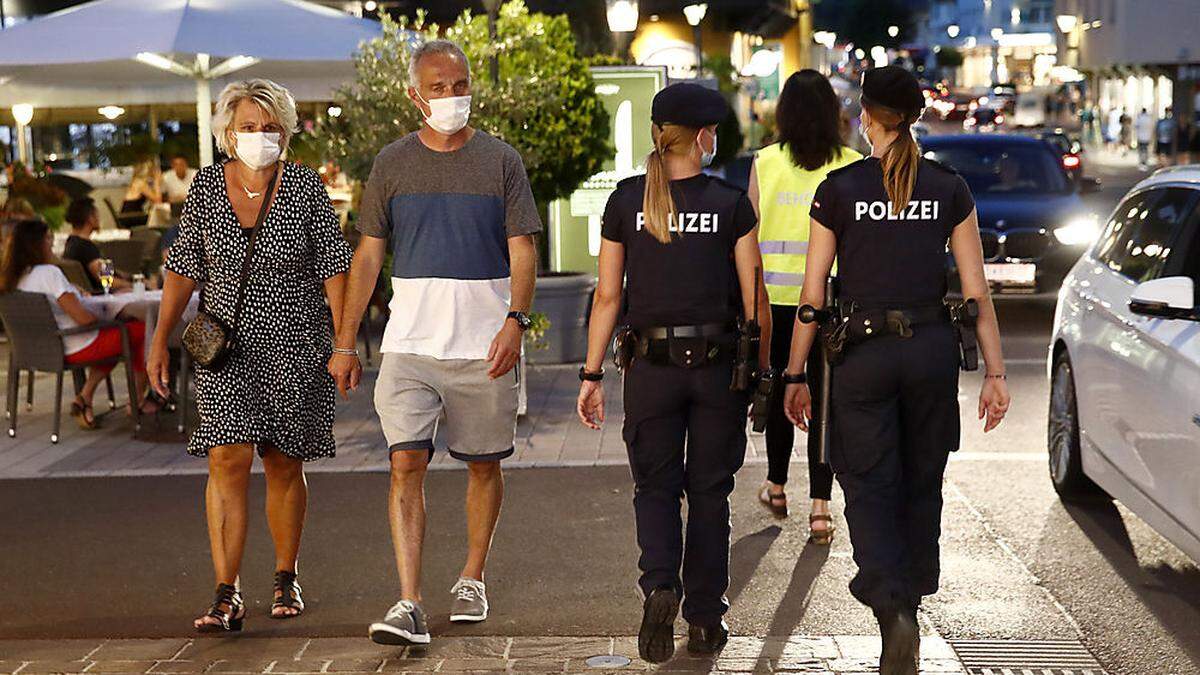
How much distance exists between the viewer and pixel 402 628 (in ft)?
18.5

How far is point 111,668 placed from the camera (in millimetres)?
5574

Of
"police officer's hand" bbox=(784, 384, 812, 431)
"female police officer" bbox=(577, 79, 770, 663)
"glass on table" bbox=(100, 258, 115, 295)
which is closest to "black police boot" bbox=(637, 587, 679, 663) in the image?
"female police officer" bbox=(577, 79, 770, 663)

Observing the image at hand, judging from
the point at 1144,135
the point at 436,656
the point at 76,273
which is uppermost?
the point at 76,273

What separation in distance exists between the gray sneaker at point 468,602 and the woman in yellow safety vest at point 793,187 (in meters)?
1.67

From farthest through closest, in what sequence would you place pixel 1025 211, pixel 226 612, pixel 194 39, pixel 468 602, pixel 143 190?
pixel 143 190 → pixel 1025 211 → pixel 194 39 → pixel 468 602 → pixel 226 612

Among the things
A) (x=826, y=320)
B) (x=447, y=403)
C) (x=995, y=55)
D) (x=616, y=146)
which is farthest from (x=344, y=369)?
(x=995, y=55)

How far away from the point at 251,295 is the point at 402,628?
1.22m

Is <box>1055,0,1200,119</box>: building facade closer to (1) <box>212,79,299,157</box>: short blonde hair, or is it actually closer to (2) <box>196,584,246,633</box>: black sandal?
(1) <box>212,79,299,157</box>: short blonde hair

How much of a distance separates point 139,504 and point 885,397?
14.6ft

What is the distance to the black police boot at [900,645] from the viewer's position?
514cm

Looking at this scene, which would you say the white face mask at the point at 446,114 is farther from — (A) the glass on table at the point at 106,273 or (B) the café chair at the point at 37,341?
(A) the glass on table at the point at 106,273

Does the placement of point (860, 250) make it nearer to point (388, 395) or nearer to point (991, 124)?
point (388, 395)

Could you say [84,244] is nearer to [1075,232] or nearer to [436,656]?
[436,656]

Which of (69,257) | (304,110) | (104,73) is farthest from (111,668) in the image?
(304,110)
